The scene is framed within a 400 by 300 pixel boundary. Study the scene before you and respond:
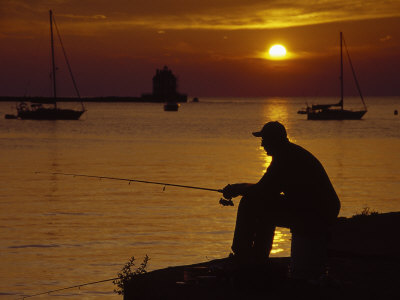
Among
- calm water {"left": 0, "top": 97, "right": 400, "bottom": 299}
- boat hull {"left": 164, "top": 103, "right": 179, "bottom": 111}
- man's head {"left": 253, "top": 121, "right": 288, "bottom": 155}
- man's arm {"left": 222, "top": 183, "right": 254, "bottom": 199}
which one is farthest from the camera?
boat hull {"left": 164, "top": 103, "right": 179, "bottom": 111}

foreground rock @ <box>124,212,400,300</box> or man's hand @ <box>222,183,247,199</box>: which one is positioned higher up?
man's hand @ <box>222,183,247,199</box>

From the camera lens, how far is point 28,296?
10398 mm

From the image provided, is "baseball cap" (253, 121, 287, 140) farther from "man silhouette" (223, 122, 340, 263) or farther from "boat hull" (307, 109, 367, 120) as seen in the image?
"boat hull" (307, 109, 367, 120)

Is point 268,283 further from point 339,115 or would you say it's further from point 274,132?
point 339,115

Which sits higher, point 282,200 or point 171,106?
point 171,106

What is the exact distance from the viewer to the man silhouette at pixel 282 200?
674 cm

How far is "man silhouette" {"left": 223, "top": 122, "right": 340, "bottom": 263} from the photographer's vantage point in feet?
22.1

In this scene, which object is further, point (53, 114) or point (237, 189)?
point (53, 114)

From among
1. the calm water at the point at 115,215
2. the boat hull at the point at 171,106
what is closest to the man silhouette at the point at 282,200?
the calm water at the point at 115,215

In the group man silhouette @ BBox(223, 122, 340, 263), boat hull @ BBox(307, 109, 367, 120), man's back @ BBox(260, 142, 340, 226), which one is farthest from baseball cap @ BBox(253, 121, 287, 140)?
boat hull @ BBox(307, 109, 367, 120)

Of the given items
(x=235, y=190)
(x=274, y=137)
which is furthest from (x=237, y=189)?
(x=274, y=137)

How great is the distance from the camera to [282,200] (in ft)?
22.6

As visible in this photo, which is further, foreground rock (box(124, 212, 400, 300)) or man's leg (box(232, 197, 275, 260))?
man's leg (box(232, 197, 275, 260))

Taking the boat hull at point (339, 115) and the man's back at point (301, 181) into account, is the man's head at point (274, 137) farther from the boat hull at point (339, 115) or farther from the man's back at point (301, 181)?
the boat hull at point (339, 115)
